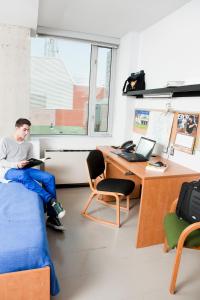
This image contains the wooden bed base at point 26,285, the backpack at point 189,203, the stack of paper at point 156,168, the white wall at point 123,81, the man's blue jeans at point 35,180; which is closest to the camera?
the wooden bed base at point 26,285

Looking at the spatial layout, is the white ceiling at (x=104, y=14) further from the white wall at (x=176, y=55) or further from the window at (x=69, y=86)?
the window at (x=69, y=86)

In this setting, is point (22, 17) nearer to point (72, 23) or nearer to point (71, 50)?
point (72, 23)

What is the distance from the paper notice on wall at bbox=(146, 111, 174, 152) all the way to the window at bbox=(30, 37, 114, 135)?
1.13 metres

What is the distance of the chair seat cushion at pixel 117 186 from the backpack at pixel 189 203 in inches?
29.6

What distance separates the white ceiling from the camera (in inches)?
98.5

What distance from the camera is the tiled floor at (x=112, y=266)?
66.7 inches

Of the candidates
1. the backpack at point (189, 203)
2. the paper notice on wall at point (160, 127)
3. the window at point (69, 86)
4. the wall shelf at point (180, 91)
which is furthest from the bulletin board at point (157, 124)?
the backpack at point (189, 203)

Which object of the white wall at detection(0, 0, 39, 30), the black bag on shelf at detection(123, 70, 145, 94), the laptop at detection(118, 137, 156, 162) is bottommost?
the laptop at detection(118, 137, 156, 162)

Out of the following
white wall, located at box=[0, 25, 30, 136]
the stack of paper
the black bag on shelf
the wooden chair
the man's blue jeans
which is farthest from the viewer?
the black bag on shelf

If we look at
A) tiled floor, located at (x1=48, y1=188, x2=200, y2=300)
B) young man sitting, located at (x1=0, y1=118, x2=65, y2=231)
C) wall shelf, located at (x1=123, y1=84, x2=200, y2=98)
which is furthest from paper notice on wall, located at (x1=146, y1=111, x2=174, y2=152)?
young man sitting, located at (x1=0, y1=118, x2=65, y2=231)

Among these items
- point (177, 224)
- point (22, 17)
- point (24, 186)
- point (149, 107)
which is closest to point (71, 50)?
point (22, 17)

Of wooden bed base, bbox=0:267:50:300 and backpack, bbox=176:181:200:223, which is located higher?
backpack, bbox=176:181:200:223

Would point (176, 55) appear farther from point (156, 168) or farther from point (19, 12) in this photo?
point (19, 12)

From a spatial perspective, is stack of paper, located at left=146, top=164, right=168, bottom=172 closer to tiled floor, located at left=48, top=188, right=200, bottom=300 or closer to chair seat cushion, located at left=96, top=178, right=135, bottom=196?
chair seat cushion, located at left=96, top=178, right=135, bottom=196
